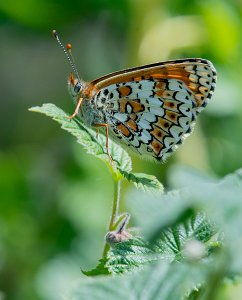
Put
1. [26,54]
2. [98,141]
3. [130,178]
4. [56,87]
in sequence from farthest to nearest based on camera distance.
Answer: [26,54] < [56,87] < [98,141] < [130,178]

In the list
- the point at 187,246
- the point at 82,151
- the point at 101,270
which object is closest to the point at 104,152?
the point at 101,270

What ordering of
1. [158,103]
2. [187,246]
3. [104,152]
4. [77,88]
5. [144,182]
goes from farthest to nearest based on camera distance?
[77,88], [158,103], [104,152], [144,182], [187,246]

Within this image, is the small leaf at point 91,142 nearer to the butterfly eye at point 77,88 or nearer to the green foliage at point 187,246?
the green foliage at point 187,246

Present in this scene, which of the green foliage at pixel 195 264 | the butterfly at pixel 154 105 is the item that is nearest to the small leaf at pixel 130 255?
the green foliage at pixel 195 264

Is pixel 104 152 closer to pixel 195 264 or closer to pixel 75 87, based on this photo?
pixel 195 264

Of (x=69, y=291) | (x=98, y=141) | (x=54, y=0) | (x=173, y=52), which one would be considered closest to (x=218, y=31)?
(x=173, y=52)

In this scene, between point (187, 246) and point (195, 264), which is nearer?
point (195, 264)

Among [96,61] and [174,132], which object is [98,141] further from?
[96,61]
